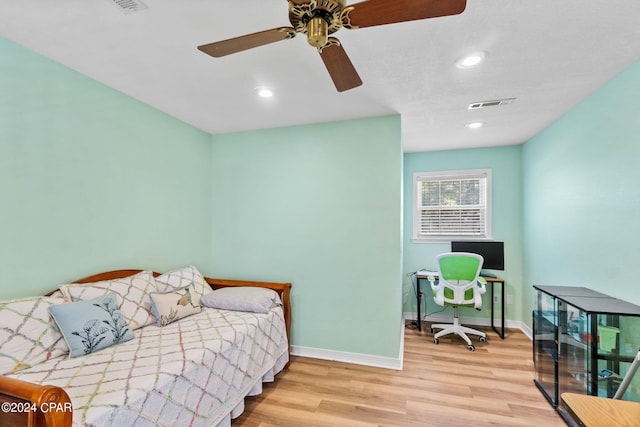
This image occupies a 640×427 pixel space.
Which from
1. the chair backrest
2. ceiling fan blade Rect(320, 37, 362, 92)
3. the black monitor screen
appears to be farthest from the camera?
the black monitor screen

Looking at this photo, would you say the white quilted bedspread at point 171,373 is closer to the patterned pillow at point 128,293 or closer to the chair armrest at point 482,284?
the patterned pillow at point 128,293

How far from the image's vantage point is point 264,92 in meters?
2.48

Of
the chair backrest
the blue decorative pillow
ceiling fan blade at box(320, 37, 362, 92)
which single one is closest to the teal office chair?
the chair backrest

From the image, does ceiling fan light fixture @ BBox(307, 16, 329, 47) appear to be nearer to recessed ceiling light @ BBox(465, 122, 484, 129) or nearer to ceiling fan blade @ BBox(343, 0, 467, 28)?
ceiling fan blade @ BBox(343, 0, 467, 28)

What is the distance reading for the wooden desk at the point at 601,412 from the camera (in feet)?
3.25

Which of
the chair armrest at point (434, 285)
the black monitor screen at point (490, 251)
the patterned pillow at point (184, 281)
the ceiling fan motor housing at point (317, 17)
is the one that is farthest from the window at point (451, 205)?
the ceiling fan motor housing at point (317, 17)

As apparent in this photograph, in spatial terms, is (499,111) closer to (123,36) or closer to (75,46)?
(123,36)

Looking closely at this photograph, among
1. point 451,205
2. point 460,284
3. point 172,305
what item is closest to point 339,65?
point 172,305

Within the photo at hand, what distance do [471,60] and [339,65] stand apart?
3.55 feet

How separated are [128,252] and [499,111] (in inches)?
145

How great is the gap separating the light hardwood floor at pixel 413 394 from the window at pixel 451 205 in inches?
64.4

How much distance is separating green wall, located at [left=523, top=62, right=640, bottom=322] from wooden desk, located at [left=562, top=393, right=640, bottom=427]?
136cm

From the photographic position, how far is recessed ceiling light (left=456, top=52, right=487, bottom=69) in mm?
1918

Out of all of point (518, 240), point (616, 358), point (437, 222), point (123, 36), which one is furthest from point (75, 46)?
point (518, 240)
